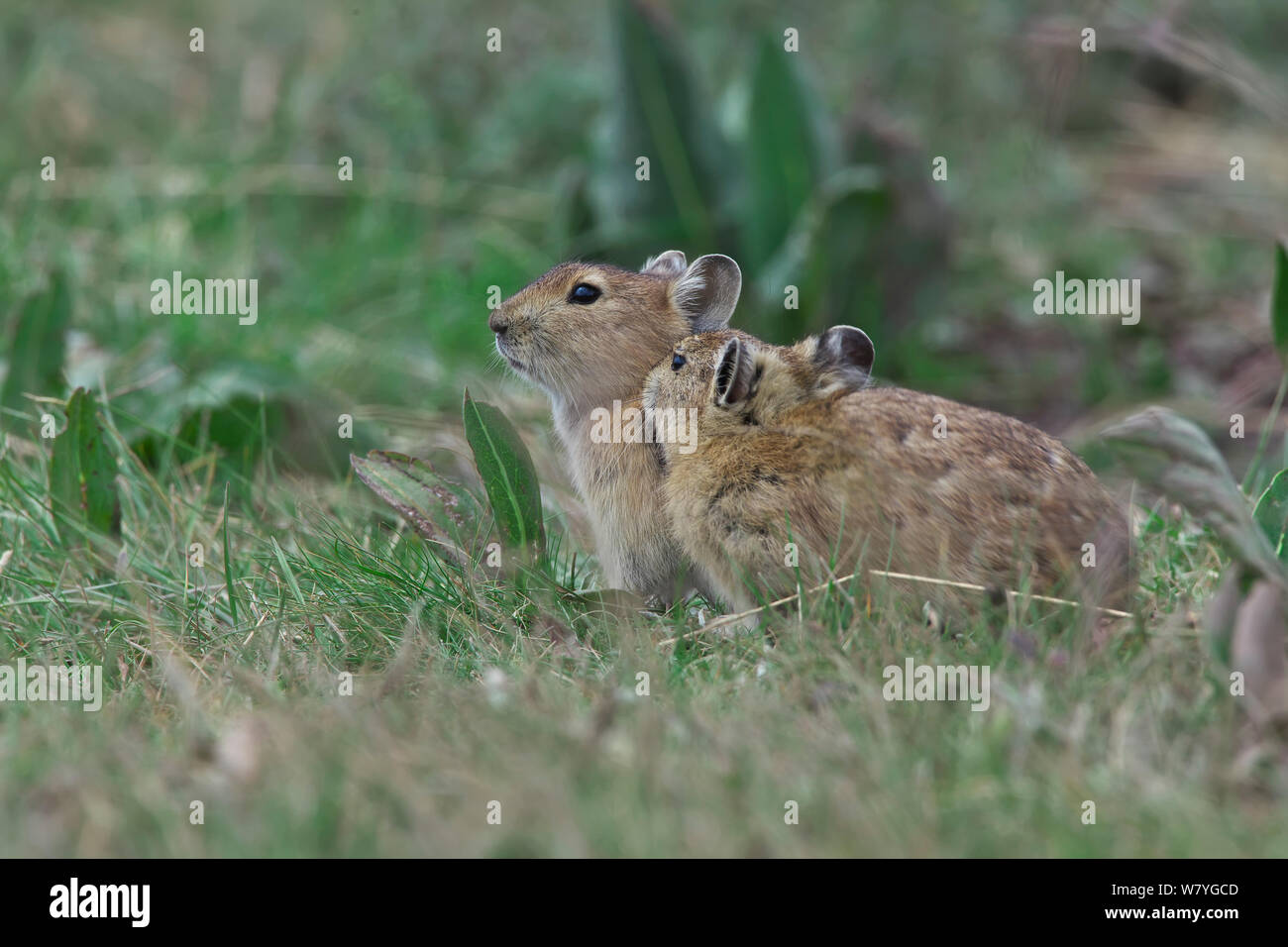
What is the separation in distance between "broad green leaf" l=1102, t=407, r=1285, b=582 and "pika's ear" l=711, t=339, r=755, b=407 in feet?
3.64

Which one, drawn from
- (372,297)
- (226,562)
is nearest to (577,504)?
(226,562)

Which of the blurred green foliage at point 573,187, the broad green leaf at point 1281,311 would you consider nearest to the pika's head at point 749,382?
the broad green leaf at point 1281,311

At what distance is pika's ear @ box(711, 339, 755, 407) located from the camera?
4277 millimetres

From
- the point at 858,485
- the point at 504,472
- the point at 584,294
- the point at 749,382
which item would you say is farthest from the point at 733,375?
the point at 584,294

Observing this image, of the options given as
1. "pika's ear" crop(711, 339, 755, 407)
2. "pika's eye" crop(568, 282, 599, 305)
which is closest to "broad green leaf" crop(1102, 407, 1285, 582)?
"pika's ear" crop(711, 339, 755, 407)

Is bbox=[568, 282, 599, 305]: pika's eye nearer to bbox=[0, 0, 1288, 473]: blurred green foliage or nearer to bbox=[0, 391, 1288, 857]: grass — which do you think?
bbox=[0, 391, 1288, 857]: grass

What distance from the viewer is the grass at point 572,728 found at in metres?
2.81

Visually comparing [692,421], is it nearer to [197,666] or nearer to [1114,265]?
[197,666]

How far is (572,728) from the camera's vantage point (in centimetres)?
327

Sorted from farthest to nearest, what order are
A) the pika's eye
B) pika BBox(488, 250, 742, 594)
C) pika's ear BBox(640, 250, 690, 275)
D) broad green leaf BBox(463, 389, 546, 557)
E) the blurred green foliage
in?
the blurred green foliage → pika's ear BBox(640, 250, 690, 275) → the pika's eye → pika BBox(488, 250, 742, 594) → broad green leaf BBox(463, 389, 546, 557)

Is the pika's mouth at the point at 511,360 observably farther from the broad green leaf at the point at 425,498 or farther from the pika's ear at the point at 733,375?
the pika's ear at the point at 733,375

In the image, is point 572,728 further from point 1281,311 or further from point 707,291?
point 1281,311

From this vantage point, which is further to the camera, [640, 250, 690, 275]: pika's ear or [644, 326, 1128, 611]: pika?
[640, 250, 690, 275]: pika's ear

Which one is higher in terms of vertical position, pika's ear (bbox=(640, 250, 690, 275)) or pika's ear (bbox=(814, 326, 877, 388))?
pika's ear (bbox=(640, 250, 690, 275))
